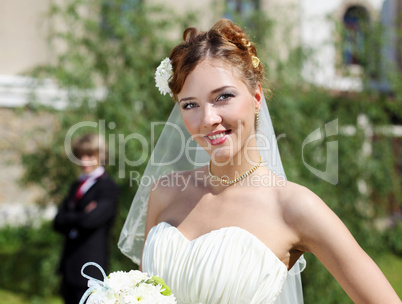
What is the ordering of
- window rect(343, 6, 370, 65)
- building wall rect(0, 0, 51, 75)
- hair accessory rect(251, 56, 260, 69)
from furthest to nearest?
building wall rect(0, 0, 51, 75), window rect(343, 6, 370, 65), hair accessory rect(251, 56, 260, 69)

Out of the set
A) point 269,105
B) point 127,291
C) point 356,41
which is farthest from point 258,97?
point 356,41

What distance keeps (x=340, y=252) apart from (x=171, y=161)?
1.31 metres

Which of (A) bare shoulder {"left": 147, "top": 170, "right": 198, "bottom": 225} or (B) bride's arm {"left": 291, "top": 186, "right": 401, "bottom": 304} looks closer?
(B) bride's arm {"left": 291, "top": 186, "right": 401, "bottom": 304}

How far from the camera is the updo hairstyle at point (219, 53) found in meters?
1.95

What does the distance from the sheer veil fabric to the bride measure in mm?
233

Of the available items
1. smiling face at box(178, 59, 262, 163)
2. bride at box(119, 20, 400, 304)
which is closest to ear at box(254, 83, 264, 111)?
bride at box(119, 20, 400, 304)

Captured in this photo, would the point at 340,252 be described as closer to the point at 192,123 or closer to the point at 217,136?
the point at 217,136

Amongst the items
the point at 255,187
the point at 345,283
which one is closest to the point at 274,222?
the point at 255,187

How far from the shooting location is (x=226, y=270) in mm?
1824

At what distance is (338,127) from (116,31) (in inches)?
113

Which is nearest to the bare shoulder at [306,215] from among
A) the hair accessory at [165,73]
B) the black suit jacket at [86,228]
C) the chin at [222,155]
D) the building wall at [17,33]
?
the chin at [222,155]

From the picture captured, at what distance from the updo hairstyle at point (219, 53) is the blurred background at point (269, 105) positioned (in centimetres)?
282

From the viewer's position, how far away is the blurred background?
5.12 meters

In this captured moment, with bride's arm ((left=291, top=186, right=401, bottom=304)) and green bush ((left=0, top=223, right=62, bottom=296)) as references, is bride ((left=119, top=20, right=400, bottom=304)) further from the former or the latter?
green bush ((left=0, top=223, right=62, bottom=296))
